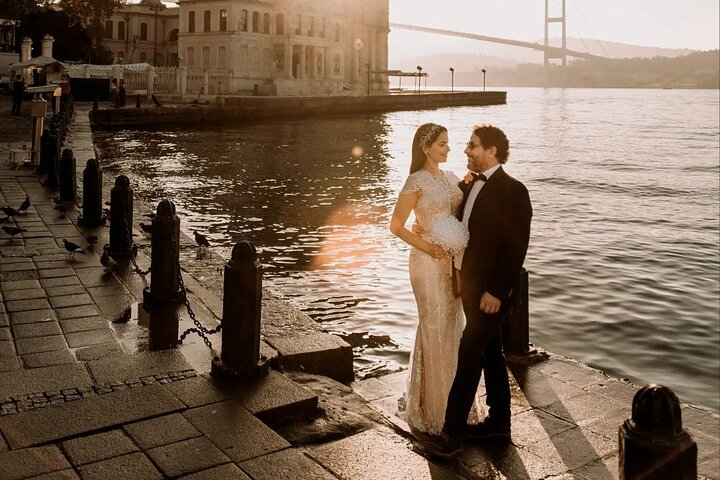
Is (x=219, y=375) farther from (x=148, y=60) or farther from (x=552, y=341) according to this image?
(x=148, y=60)

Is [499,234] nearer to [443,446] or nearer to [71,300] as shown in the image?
[443,446]

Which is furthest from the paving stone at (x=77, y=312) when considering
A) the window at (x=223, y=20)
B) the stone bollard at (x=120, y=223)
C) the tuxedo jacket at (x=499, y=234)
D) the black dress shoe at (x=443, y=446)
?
the window at (x=223, y=20)

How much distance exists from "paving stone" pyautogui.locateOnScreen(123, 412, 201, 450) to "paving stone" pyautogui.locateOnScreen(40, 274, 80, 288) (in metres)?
3.44

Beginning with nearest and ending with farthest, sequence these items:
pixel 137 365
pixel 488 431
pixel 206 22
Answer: pixel 488 431 < pixel 137 365 < pixel 206 22

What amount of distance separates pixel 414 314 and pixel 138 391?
5.39 meters

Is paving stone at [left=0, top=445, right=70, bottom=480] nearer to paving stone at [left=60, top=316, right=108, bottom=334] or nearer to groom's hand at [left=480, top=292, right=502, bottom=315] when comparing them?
paving stone at [left=60, top=316, right=108, bottom=334]

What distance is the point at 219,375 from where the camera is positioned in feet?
16.0

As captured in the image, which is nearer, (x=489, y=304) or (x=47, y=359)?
(x=489, y=304)

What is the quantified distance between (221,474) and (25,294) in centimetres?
392

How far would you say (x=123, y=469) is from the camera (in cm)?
364

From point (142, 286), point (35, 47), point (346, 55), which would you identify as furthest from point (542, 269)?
point (346, 55)

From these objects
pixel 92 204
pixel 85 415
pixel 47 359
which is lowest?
pixel 85 415

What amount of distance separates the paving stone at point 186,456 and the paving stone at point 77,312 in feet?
8.75

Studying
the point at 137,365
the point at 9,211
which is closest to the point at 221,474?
the point at 137,365
